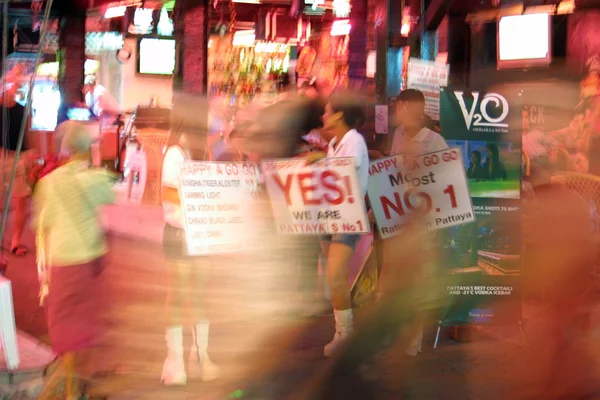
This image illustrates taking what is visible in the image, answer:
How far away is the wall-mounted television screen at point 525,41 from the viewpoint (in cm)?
1359

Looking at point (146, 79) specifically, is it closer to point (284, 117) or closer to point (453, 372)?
point (453, 372)

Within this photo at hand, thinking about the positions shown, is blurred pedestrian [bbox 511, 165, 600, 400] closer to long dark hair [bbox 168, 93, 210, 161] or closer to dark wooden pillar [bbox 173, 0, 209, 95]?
long dark hair [bbox 168, 93, 210, 161]

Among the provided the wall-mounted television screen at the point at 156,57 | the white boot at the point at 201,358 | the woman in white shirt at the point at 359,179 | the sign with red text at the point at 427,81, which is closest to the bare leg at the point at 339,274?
the woman in white shirt at the point at 359,179

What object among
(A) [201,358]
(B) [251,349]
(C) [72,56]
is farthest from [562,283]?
(C) [72,56]

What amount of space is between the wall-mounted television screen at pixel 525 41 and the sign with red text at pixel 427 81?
17.9 ft

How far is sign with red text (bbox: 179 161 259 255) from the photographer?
4500mm

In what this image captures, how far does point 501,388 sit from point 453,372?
519 millimetres

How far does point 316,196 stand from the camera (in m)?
4.83

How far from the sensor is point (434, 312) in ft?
17.5

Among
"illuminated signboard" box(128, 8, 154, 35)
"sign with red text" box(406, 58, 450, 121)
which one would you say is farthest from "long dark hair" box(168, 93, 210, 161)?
"illuminated signboard" box(128, 8, 154, 35)

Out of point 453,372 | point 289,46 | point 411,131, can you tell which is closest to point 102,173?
point 411,131

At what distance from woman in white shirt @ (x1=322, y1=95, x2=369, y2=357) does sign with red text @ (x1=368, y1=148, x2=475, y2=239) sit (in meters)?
0.16

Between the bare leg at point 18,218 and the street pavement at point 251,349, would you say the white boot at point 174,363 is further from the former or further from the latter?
the bare leg at point 18,218

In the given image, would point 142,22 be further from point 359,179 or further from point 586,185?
point 586,185
